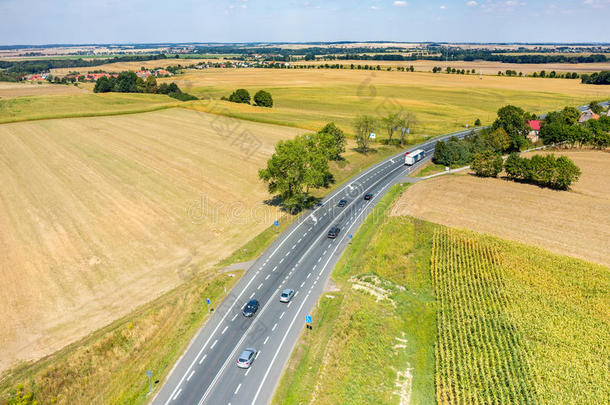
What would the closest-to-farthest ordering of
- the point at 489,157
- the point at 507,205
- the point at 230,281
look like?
the point at 230,281
the point at 507,205
the point at 489,157

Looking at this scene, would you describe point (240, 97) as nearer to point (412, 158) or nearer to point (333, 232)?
point (412, 158)

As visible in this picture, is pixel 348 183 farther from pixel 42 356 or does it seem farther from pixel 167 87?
pixel 167 87

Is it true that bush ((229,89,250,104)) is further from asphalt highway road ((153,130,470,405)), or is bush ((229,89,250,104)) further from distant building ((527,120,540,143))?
distant building ((527,120,540,143))

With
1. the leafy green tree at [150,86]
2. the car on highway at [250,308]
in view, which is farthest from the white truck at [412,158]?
the leafy green tree at [150,86]

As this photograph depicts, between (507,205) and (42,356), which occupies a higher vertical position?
(507,205)

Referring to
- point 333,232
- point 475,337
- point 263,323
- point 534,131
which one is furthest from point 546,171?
point 263,323

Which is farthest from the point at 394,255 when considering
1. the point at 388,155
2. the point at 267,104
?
the point at 267,104
